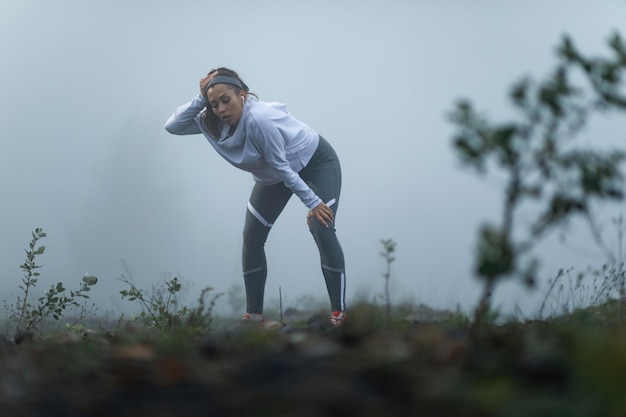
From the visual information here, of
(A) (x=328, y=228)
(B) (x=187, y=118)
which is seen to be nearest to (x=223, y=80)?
(B) (x=187, y=118)

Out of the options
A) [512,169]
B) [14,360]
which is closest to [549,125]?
[512,169]

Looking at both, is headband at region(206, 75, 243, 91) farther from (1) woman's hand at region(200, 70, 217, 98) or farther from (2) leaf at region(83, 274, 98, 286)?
(2) leaf at region(83, 274, 98, 286)

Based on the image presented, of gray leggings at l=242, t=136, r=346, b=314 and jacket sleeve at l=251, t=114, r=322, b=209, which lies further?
gray leggings at l=242, t=136, r=346, b=314

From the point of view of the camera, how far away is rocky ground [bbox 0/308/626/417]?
8.04 feet

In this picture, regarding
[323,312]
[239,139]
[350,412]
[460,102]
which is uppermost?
[239,139]

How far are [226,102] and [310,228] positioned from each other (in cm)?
134

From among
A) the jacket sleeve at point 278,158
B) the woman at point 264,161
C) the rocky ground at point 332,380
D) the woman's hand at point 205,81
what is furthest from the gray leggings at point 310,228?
the rocky ground at point 332,380

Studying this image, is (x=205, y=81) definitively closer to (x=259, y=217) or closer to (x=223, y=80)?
(x=223, y=80)

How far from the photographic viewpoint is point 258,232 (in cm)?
798

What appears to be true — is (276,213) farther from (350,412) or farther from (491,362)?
(350,412)

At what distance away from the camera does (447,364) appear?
117 inches

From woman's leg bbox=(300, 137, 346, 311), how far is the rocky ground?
13.2 feet

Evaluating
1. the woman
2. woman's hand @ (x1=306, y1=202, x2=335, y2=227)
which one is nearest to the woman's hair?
the woman

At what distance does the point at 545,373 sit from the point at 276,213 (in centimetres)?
520
